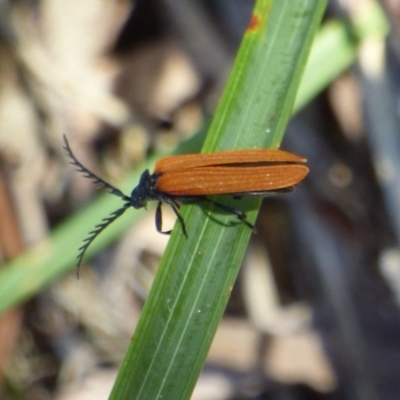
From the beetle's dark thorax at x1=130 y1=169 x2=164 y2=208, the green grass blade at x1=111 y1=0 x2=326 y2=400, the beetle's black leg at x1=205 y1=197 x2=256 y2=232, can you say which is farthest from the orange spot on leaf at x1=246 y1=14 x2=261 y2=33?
the beetle's dark thorax at x1=130 y1=169 x2=164 y2=208

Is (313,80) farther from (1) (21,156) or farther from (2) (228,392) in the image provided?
(1) (21,156)

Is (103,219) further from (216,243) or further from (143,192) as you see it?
(216,243)

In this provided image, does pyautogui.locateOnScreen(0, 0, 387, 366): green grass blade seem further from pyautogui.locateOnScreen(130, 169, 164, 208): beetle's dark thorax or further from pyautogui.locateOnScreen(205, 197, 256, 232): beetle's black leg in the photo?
pyautogui.locateOnScreen(205, 197, 256, 232): beetle's black leg

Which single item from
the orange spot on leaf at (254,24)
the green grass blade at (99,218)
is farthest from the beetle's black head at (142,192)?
the orange spot on leaf at (254,24)

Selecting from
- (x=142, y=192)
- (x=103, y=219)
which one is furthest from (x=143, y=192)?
(x=103, y=219)

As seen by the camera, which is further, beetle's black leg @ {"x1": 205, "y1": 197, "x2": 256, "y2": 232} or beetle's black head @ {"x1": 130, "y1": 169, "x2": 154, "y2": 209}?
beetle's black head @ {"x1": 130, "y1": 169, "x2": 154, "y2": 209}
